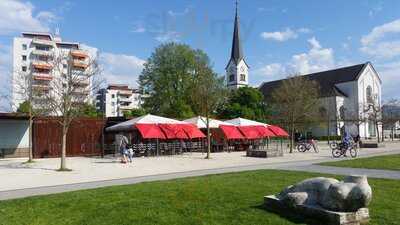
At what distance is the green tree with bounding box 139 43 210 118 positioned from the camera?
52.9 m

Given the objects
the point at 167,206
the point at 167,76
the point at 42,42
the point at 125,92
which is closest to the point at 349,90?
the point at 167,76

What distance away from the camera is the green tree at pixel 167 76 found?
5291 cm

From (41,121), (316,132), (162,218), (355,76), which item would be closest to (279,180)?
(162,218)

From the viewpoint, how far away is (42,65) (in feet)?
227

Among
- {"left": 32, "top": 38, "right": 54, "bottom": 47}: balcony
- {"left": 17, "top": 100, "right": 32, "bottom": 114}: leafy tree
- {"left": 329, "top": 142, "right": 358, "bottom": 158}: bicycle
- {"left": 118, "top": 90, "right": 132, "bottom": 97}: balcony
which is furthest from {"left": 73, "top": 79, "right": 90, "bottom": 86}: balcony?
{"left": 118, "top": 90, "right": 132, "bottom": 97}: balcony

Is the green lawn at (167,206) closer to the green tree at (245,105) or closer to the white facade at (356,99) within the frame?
the green tree at (245,105)

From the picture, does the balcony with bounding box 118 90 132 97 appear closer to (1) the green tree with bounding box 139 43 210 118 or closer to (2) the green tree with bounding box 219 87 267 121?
(2) the green tree with bounding box 219 87 267 121

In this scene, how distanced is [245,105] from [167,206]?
5798 centimetres

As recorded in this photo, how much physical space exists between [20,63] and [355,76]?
219 ft

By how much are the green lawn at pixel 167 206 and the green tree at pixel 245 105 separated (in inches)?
2007

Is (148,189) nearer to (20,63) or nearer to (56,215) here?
(56,215)

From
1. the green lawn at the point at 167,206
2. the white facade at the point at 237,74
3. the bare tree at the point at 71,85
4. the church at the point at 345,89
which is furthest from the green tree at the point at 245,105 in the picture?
the green lawn at the point at 167,206

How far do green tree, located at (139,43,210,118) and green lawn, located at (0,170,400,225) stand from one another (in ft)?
137

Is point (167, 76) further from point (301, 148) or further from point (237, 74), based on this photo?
point (237, 74)
